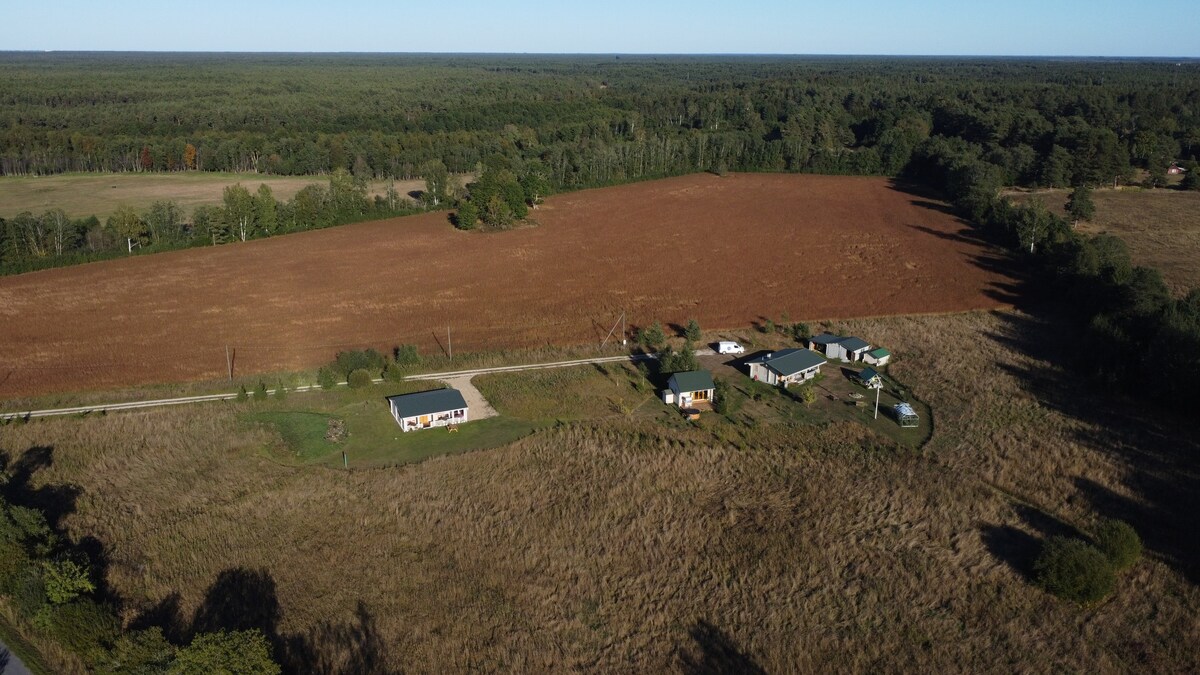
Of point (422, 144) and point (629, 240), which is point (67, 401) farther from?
point (422, 144)

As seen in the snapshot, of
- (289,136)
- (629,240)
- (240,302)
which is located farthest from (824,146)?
(240,302)

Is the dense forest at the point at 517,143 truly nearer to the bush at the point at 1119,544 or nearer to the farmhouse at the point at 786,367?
the farmhouse at the point at 786,367

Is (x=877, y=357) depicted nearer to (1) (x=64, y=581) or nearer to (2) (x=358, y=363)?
(2) (x=358, y=363)

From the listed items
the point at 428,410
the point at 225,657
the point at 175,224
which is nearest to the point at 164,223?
the point at 175,224

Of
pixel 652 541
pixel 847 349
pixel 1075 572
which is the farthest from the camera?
pixel 847 349

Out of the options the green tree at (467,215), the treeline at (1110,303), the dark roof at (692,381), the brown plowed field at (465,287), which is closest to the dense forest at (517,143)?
the green tree at (467,215)
